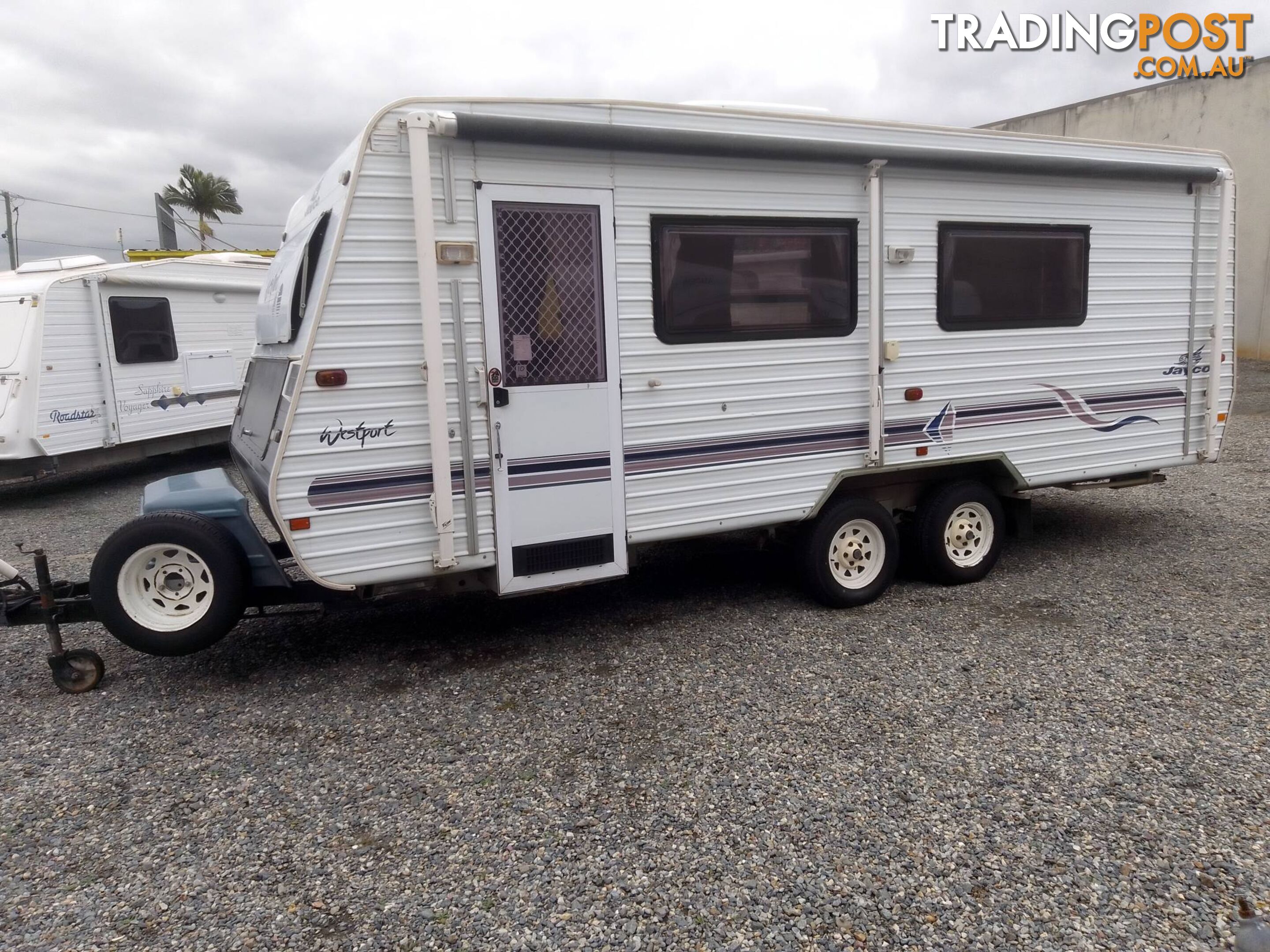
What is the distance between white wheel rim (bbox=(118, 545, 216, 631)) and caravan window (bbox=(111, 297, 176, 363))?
6452mm

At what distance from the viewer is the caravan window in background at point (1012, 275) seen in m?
5.18

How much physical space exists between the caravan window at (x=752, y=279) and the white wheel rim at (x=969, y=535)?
5.04 ft

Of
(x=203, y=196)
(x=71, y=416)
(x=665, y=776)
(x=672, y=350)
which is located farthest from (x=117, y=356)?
(x=203, y=196)

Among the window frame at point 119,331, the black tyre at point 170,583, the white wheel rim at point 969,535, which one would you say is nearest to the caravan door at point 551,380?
the black tyre at point 170,583

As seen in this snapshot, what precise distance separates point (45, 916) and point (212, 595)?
63.9 inches

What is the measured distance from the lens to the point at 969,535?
18.5 ft

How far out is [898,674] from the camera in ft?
14.2

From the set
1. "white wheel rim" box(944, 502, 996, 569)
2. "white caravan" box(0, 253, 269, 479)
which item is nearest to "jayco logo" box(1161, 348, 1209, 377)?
"white wheel rim" box(944, 502, 996, 569)

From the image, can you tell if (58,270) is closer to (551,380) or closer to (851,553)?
(551,380)

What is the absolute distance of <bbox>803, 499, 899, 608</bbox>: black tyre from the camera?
16.8ft

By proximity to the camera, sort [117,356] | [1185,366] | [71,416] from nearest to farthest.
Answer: [1185,366], [71,416], [117,356]

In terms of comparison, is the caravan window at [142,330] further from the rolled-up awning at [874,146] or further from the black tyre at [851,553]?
the black tyre at [851,553]

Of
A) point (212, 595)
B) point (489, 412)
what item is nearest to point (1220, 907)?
point (489, 412)

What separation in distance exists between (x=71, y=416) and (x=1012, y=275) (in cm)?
885
